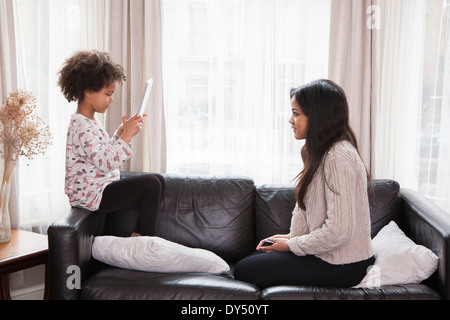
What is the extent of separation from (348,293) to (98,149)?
4.14 ft

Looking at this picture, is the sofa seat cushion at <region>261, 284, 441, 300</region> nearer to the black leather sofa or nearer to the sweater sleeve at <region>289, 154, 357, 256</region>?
the black leather sofa

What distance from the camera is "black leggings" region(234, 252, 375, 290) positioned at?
70.9 inches

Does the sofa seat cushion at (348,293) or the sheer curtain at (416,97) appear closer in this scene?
the sofa seat cushion at (348,293)

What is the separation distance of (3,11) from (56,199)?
3.81 feet

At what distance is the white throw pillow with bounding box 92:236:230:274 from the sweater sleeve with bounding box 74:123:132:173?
360 mm

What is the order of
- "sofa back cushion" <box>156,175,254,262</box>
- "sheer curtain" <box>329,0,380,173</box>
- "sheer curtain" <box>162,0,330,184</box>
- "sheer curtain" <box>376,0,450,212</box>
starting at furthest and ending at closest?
"sheer curtain" <box>162,0,330,184</box> < "sheer curtain" <box>329,0,380,173</box> < "sheer curtain" <box>376,0,450,212</box> < "sofa back cushion" <box>156,175,254,262</box>

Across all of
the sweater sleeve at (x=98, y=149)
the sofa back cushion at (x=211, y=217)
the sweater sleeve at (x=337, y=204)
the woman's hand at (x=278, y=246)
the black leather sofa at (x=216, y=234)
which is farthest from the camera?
the sofa back cushion at (x=211, y=217)

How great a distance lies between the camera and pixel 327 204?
1767mm

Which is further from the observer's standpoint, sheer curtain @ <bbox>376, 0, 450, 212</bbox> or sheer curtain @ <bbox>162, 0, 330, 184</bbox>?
sheer curtain @ <bbox>162, 0, 330, 184</bbox>

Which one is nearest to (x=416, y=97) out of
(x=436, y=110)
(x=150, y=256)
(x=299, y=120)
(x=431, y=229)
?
(x=436, y=110)

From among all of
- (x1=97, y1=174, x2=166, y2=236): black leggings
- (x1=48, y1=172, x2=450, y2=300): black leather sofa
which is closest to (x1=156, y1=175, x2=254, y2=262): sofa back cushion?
(x1=48, y1=172, x2=450, y2=300): black leather sofa

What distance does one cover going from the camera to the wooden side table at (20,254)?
208cm

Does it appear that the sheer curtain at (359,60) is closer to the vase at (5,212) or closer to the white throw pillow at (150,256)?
the white throw pillow at (150,256)

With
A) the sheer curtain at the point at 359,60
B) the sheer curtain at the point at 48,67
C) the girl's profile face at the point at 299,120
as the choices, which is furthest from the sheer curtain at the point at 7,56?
the sheer curtain at the point at 359,60
